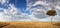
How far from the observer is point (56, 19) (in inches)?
72.0

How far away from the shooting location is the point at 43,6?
184 cm

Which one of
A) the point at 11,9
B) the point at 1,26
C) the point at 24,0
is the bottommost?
the point at 1,26

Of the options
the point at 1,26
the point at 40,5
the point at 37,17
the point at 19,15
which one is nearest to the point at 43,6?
the point at 40,5

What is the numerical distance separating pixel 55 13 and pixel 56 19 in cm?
8

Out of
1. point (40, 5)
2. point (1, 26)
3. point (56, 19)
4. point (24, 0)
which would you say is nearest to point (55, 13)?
point (56, 19)

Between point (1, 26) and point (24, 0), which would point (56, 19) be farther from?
point (1, 26)

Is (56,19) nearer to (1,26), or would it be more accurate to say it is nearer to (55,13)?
(55,13)

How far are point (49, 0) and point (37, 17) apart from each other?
11.0 inches

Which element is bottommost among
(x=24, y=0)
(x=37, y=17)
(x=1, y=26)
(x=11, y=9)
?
(x=1, y=26)

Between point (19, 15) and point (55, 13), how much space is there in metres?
0.48

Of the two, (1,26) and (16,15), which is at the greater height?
(16,15)

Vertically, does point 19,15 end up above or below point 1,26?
above

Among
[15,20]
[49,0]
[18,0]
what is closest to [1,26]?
[15,20]

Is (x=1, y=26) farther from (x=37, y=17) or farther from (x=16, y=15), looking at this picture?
(x=37, y=17)
